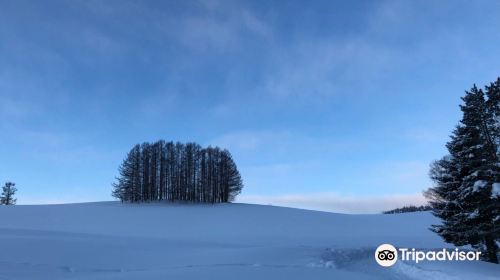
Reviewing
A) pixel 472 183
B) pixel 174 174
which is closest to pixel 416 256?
pixel 472 183

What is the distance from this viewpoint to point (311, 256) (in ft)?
48.0

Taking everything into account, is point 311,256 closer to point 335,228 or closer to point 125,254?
point 125,254

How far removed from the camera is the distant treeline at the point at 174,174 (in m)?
51.2

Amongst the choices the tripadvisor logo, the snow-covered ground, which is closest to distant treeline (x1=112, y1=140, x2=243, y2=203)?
the snow-covered ground

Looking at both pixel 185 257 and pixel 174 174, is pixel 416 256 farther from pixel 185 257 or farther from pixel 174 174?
pixel 174 174

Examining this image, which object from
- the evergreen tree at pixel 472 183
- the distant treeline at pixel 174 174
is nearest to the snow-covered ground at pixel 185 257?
the evergreen tree at pixel 472 183

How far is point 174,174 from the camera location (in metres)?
51.6

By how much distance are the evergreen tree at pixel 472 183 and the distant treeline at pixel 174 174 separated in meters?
37.5

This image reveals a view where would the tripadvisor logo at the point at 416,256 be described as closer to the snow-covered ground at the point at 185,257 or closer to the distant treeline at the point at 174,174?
the snow-covered ground at the point at 185,257

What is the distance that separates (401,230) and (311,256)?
79.2 ft

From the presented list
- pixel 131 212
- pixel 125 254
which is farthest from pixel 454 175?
pixel 131 212

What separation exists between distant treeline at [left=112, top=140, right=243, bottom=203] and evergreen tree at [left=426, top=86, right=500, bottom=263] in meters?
37.5

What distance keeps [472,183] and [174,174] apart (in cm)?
4087

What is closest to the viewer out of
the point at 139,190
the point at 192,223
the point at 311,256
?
the point at 311,256
